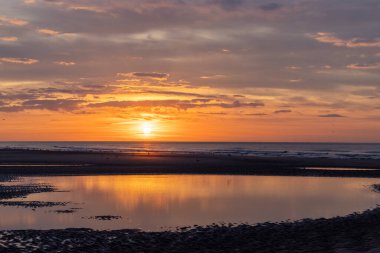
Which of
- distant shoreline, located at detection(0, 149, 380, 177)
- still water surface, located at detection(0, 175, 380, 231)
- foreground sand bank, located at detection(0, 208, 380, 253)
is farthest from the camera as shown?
distant shoreline, located at detection(0, 149, 380, 177)

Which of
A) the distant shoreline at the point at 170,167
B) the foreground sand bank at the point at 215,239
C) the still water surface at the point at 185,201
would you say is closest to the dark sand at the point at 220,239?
the foreground sand bank at the point at 215,239

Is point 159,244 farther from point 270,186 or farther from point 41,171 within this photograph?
point 41,171

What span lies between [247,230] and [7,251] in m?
9.24

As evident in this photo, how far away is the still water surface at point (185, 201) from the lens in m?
21.8

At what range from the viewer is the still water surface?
21828 mm

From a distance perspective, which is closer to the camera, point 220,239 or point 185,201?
point 220,239

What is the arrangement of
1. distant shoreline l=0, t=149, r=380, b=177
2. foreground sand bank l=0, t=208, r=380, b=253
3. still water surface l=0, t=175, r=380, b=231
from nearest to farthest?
foreground sand bank l=0, t=208, r=380, b=253 → still water surface l=0, t=175, r=380, b=231 → distant shoreline l=0, t=149, r=380, b=177

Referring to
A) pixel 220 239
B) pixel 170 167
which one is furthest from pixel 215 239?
pixel 170 167

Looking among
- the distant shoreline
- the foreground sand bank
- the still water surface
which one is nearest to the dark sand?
the foreground sand bank

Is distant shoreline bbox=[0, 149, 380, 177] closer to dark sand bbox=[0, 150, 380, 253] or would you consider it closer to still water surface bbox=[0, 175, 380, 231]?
still water surface bbox=[0, 175, 380, 231]

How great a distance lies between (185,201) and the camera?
28359 mm

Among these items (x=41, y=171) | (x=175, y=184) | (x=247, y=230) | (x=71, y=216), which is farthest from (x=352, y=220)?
(x=41, y=171)

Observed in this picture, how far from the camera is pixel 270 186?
37.9m

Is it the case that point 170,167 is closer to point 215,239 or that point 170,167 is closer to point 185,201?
point 185,201
